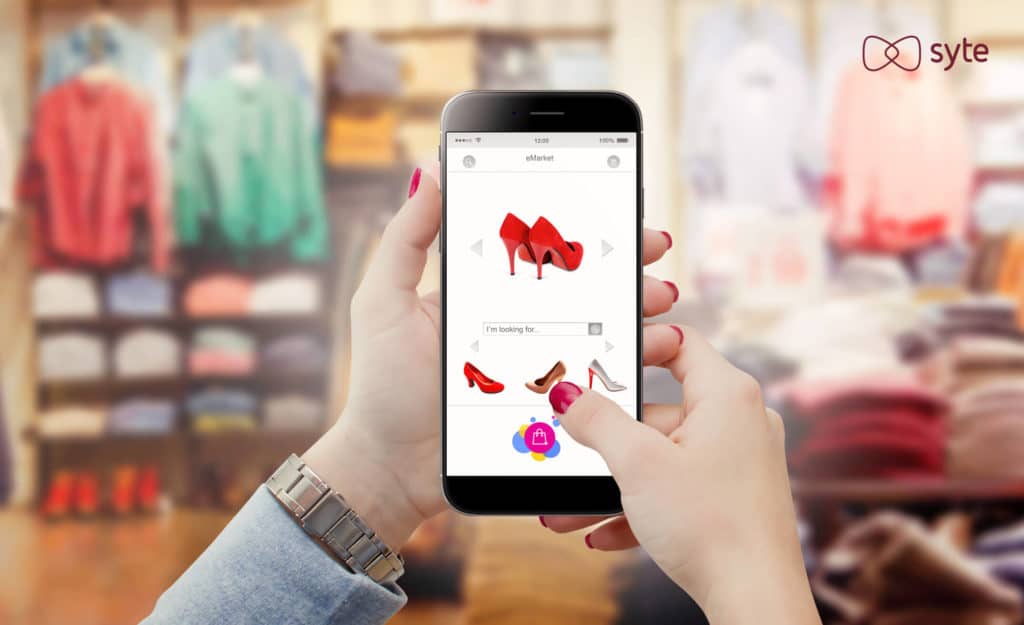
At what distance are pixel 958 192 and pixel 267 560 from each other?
1.96 meters

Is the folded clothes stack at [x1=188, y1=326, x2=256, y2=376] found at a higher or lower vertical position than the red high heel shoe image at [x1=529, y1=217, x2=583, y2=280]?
lower

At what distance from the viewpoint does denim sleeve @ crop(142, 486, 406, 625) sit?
498 millimetres

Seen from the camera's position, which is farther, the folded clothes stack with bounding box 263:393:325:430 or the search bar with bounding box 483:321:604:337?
the folded clothes stack with bounding box 263:393:325:430

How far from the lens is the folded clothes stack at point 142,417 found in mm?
2045

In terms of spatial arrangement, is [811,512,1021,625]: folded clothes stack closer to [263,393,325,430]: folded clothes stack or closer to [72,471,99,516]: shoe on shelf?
[263,393,325,430]: folded clothes stack

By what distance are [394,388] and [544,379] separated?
0.12m

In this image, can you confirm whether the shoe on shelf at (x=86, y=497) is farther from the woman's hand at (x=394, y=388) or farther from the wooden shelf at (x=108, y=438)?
the woman's hand at (x=394, y=388)

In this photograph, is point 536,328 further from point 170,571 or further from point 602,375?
point 170,571

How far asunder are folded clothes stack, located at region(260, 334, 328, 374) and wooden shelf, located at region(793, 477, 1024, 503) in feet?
3.91

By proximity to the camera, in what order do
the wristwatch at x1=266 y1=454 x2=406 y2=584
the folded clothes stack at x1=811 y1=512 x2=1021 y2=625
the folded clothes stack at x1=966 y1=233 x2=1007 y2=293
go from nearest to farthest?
the wristwatch at x1=266 y1=454 x2=406 y2=584
the folded clothes stack at x1=811 y1=512 x2=1021 y2=625
the folded clothes stack at x1=966 y1=233 x2=1007 y2=293

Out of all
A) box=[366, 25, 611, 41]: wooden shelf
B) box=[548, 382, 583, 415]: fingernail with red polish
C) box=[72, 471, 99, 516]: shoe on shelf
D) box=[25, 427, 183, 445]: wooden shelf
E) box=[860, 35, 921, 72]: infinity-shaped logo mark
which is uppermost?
box=[366, 25, 611, 41]: wooden shelf

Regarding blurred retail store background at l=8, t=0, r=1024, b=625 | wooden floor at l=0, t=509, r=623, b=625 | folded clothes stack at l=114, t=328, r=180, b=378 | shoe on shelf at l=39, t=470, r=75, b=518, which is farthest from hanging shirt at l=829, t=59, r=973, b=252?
shoe on shelf at l=39, t=470, r=75, b=518

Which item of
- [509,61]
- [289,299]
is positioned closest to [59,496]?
[289,299]

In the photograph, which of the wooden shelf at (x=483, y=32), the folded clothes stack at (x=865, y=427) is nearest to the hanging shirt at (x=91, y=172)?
the wooden shelf at (x=483, y=32)
